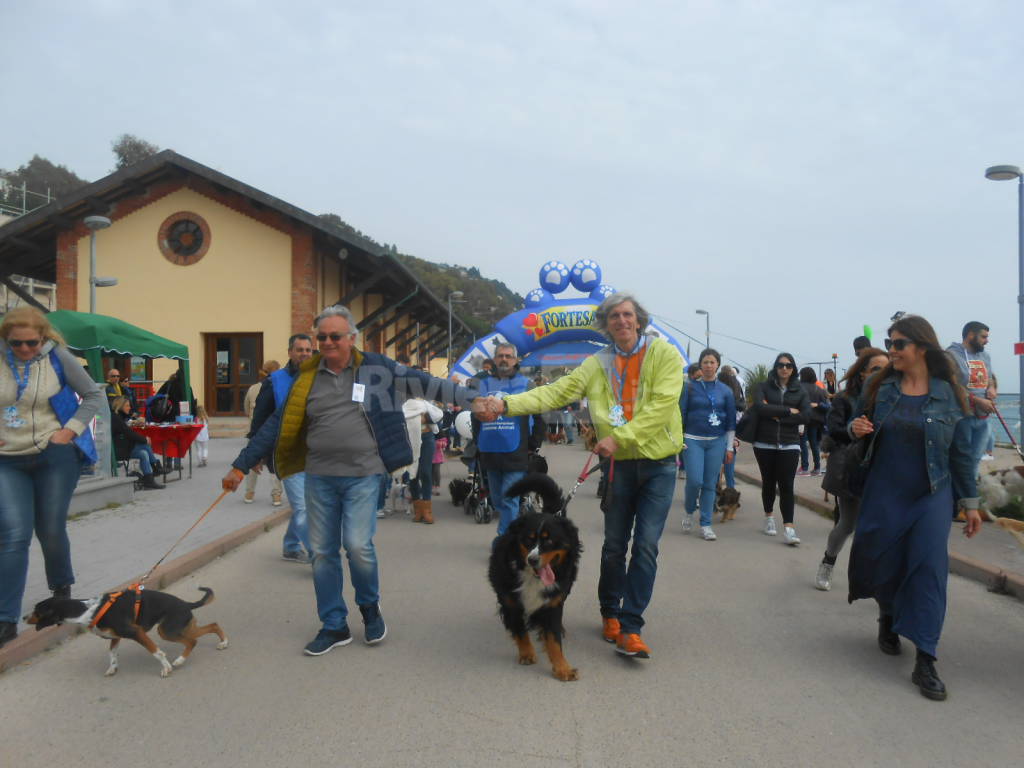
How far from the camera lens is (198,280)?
2197cm

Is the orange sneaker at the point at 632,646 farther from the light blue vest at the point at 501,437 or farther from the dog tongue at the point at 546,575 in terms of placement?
the light blue vest at the point at 501,437

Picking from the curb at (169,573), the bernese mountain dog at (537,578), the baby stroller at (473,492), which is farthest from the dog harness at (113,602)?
the baby stroller at (473,492)

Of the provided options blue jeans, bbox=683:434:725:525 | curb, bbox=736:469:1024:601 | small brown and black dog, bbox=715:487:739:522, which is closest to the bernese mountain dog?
curb, bbox=736:469:1024:601

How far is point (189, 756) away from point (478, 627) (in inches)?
83.3

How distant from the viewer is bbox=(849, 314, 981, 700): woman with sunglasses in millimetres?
3906

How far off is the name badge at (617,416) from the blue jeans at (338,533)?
1.42 m

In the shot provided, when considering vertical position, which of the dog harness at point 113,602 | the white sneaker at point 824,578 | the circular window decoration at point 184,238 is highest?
the circular window decoration at point 184,238

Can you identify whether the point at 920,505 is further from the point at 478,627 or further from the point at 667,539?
the point at 667,539

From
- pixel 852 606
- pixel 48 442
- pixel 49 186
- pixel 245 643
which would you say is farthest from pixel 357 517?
pixel 49 186

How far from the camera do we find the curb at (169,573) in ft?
13.4

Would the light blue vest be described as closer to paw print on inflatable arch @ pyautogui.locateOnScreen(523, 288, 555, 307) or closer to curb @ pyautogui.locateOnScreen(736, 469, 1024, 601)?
curb @ pyautogui.locateOnScreen(736, 469, 1024, 601)

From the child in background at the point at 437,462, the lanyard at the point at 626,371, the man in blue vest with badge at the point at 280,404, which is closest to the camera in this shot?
the lanyard at the point at 626,371

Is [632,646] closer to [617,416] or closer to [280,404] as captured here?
[617,416]

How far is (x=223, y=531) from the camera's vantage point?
7.64m
